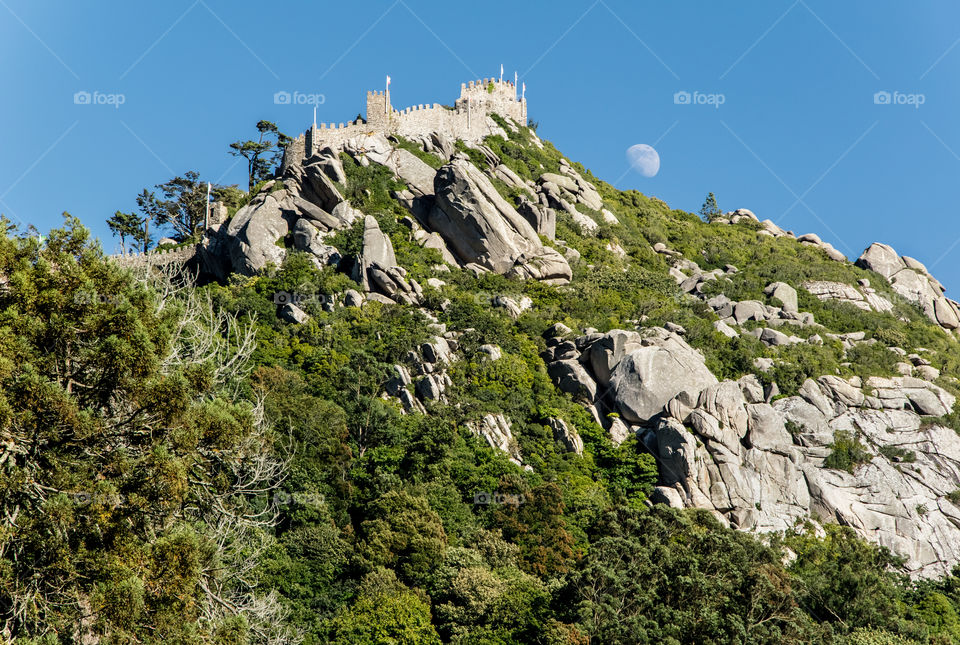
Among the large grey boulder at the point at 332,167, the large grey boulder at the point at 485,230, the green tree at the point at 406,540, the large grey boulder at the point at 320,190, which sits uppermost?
the large grey boulder at the point at 332,167

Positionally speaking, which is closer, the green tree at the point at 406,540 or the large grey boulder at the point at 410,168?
the green tree at the point at 406,540

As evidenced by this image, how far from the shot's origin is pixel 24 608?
19594 millimetres

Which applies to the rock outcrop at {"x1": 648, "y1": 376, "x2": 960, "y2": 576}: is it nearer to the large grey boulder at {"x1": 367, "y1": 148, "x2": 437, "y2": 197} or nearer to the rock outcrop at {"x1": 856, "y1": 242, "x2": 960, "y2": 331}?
the rock outcrop at {"x1": 856, "y1": 242, "x2": 960, "y2": 331}

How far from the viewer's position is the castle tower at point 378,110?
75.2 m

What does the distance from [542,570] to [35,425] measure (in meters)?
27.0

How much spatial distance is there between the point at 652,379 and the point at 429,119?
106 feet

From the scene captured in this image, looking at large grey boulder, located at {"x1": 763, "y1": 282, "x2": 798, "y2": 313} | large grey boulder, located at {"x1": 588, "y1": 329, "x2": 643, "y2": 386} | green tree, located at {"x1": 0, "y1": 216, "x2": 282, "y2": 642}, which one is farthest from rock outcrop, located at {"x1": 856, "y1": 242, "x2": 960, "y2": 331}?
green tree, located at {"x1": 0, "y1": 216, "x2": 282, "y2": 642}

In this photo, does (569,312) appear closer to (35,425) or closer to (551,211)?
(551,211)

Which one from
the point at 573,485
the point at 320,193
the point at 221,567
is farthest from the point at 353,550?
the point at 320,193

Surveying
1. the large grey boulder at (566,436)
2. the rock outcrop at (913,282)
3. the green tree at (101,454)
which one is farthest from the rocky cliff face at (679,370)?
the green tree at (101,454)

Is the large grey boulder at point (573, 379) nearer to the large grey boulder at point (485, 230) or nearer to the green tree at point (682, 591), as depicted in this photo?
the large grey boulder at point (485, 230)

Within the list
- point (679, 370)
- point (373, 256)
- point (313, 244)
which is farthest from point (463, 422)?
point (313, 244)

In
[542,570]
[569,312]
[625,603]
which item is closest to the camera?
[625,603]

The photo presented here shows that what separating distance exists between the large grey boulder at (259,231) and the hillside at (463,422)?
0.61 ft
